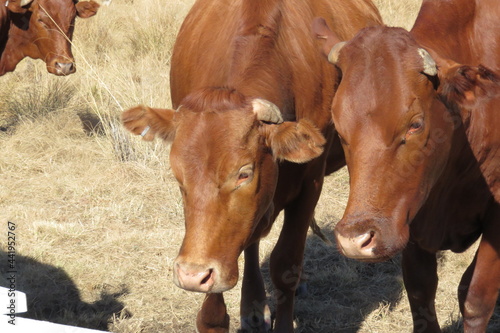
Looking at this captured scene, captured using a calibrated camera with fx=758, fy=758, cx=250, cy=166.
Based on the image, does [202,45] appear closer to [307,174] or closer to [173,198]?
[307,174]

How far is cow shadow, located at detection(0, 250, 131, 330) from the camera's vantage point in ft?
16.1

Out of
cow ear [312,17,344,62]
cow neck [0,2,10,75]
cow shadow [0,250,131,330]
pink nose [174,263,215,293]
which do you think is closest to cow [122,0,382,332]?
pink nose [174,263,215,293]

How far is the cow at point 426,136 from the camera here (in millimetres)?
3262

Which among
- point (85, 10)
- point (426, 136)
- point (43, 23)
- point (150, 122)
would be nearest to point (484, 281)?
point (426, 136)

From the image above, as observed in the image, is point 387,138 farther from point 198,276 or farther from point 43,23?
point 43,23

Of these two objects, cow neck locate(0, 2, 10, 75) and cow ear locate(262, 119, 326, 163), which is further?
cow neck locate(0, 2, 10, 75)

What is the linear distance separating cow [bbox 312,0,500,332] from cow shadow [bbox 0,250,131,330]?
7.10 feet

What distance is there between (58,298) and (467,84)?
315 centimetres

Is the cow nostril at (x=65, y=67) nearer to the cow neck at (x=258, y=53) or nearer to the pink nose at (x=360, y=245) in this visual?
the cow neck at (x=258, y=53)

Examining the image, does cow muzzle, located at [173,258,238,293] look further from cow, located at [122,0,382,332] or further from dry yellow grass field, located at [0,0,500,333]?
dry yellow grass field, located at [0,0,500,333]

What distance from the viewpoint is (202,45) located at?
15.3ft

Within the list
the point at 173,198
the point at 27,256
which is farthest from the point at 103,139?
the point at 27,256

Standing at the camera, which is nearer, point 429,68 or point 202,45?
point 429,68

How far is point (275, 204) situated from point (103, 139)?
409cm
